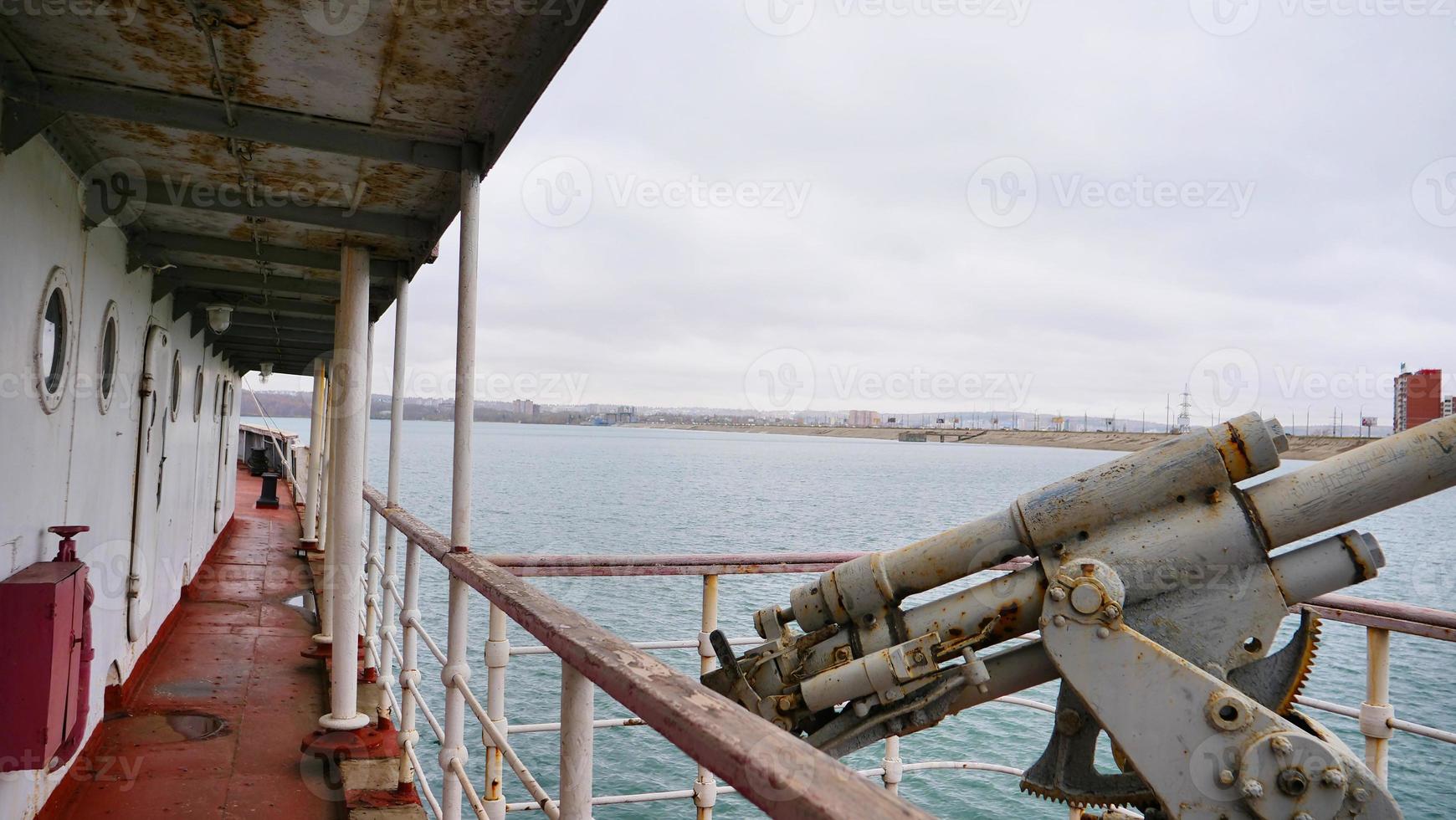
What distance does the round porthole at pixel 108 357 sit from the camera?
15.4 ft

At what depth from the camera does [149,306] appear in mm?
6168

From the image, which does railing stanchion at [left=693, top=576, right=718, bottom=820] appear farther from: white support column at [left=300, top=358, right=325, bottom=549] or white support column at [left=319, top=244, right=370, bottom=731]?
white support column at [left=300, top=358, right=325, bottom=549]

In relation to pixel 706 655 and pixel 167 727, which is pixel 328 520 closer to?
pixel 167 727

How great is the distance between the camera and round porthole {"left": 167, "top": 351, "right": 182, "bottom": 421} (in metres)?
7.39

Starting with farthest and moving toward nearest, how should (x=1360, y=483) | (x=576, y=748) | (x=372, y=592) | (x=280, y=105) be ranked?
(x=372, y=592), (x=280, y=105), (x=1360, y=483), (x=576, y=748)

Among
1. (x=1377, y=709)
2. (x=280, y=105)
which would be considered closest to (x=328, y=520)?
(x=280, y=105)

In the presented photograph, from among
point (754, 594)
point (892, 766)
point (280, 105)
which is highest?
point (280, 105)

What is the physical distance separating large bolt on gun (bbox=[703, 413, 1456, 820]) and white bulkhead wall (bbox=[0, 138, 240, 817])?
264cm

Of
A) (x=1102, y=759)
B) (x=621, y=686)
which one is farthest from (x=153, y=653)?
(x=1102, y=759)

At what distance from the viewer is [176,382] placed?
7652 mm

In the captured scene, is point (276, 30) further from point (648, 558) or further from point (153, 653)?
point (153, 653)

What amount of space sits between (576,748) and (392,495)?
411cm

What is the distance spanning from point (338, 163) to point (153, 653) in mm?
4314

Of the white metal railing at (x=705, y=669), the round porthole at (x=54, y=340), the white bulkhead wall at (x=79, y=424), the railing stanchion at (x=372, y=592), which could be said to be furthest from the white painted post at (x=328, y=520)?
the white metal railing at (x=705, y=669)
